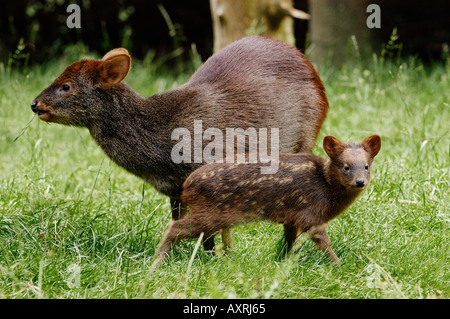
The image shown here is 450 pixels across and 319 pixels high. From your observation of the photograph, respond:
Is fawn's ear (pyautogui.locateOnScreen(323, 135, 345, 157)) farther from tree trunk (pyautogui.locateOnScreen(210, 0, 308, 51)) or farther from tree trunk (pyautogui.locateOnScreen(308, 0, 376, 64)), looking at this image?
tree trunk (pyautogui.locateOnScreen(308, 0, 376, 64))

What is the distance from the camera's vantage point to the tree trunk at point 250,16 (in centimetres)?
764

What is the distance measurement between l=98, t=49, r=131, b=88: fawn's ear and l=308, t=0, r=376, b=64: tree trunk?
458 cm

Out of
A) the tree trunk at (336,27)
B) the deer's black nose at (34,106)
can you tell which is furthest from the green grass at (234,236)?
the tree trunk at (336,27)

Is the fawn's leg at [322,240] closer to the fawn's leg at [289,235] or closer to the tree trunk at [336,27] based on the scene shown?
the fawn's leg at [289,235]

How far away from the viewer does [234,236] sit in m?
5.03

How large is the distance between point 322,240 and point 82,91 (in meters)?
1.99

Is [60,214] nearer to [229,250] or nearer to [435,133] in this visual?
[229,250]

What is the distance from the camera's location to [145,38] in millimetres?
11422

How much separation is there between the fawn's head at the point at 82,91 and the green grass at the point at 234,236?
0.50 meters

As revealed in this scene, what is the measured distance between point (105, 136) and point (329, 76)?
388cm

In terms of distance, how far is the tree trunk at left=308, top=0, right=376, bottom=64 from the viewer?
895cm

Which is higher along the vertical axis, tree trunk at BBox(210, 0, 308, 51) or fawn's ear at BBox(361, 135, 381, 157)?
tree trunk at BBox(210, 0, 308, 51)

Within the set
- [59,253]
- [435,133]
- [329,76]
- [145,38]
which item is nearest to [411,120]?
[435,133]

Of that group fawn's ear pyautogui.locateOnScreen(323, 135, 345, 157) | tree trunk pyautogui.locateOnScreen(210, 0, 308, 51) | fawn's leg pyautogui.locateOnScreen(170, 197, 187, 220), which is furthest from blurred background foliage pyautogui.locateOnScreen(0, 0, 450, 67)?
fawn's ear pyautogui.locateOnScreen(323, 135, 345, 157)
